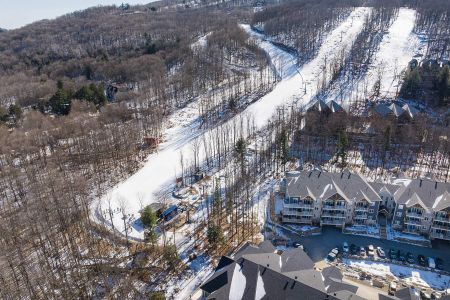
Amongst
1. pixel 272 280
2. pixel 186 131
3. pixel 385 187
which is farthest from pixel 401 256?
pixel 186 131

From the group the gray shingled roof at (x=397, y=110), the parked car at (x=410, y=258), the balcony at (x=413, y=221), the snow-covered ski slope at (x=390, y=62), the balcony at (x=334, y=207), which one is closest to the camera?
the parked car at (x=410, y=258)

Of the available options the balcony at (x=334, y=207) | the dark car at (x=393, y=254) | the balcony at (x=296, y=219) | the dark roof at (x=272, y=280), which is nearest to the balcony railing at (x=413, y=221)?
the dark car at (x=393, y=254)

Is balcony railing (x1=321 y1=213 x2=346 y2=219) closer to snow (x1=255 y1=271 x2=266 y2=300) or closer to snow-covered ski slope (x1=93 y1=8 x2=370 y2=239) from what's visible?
snow (x1=255 y1=271 x2=266 y2=300)

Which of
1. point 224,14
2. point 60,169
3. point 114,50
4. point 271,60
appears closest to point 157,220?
point 60,169

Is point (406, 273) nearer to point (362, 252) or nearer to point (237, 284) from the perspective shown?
point (362, 252)

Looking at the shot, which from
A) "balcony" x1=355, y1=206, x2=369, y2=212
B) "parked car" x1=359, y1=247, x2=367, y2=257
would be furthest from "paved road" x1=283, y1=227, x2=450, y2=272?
"balcony" x1=355, y1=206, x2=369, y2=212

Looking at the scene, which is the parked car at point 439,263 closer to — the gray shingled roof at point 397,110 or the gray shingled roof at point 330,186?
the gray shingled roof at point 330,186

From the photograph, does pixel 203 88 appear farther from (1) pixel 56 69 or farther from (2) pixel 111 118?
(1) pixel 56 69
